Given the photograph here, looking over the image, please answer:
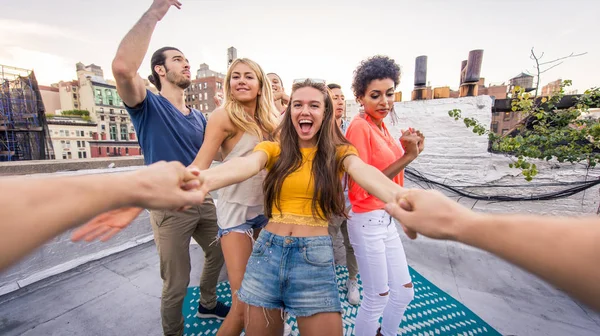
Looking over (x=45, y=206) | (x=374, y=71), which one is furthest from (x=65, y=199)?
(x=374, y=71)

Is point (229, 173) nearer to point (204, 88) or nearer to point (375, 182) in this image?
point (375, 182)

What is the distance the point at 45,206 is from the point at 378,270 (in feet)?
6.11

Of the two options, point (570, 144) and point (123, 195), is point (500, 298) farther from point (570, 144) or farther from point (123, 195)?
point (123, 195)

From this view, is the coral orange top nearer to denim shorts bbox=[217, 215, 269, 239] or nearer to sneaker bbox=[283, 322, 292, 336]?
denim shorts bbox=[217, 215, 269, 239]

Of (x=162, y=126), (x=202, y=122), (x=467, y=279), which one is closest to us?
(x=162, y=126)

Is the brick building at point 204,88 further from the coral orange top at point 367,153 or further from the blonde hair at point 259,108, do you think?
the coral orange top at point 367,153

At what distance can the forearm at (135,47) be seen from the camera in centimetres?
163

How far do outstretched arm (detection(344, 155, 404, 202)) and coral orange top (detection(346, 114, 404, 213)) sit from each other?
0.97 feet

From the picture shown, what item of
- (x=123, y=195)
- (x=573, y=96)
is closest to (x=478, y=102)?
(x=573, y=96)

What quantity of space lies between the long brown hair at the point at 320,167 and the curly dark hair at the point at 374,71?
1.80 feet

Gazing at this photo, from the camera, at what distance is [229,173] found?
1.36m

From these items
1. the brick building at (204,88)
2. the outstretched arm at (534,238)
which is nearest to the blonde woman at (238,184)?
the outstretched arm at (534,238)

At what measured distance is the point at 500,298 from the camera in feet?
9.57

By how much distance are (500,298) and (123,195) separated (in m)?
3.99
